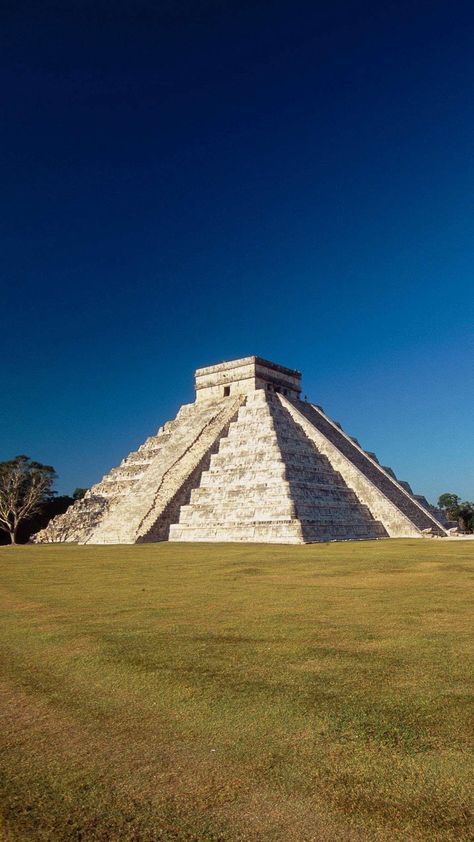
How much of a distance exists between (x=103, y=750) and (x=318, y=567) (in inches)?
445

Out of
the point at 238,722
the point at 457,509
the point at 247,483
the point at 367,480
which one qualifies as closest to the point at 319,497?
the point at 247,483

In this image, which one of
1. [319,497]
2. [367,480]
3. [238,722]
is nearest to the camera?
[238,722]

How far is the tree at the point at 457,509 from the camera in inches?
2664

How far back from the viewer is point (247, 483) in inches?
1068

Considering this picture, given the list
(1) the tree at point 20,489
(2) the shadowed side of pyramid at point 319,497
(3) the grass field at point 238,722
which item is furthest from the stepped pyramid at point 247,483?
(3) the grass field at point 238,722

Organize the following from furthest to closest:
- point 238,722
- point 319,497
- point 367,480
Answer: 1. point 367,480
2. point 319,497
3. point 238,722

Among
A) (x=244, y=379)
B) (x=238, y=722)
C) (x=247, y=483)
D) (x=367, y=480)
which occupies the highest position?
(x=244, y=379)

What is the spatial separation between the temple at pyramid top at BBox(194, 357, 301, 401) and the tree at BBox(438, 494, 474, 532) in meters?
34.6

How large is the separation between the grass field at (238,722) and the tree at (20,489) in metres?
39.1

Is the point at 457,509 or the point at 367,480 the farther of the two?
the point at 457,509

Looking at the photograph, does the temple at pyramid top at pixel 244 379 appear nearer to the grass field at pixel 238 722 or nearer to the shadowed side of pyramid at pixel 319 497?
the shadowed side of pyramid at pixel 319 497

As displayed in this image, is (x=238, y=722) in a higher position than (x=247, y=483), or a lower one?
lower

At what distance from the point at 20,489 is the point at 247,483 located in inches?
1076

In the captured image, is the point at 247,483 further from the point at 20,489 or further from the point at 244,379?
the point at 20,489
